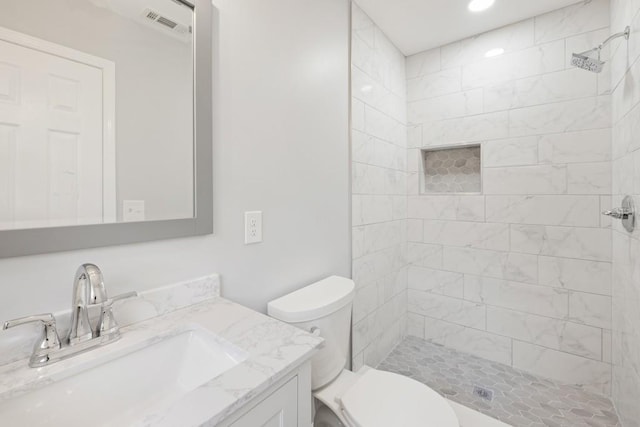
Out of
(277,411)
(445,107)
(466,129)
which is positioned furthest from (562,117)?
(277,411)

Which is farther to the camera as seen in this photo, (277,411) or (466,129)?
(466,129)

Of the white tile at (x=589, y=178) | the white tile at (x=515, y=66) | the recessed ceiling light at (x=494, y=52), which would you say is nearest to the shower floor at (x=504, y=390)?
the white tile at (x=589, y=178)

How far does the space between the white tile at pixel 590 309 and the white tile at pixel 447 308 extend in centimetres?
52

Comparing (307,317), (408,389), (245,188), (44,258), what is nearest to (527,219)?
(408,389)

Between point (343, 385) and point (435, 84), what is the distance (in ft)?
7.34

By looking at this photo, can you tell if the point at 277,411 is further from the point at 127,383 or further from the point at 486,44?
the point at 486,44

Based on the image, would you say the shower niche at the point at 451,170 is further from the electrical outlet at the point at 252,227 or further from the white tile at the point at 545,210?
the electrical outlet at the point at 252,227

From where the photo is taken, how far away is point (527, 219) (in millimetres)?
2002

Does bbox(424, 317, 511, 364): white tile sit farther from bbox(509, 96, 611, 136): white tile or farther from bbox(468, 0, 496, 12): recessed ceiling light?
bbox(468, 0, 496, 12): recessed ceiling light

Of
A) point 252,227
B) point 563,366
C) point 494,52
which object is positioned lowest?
point 563,366

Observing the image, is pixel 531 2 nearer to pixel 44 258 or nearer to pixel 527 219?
pixel 527 219

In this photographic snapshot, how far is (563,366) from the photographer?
1896 millimetres

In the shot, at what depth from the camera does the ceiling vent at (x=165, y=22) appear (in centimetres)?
93

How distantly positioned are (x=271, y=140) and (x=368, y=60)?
1.13m
